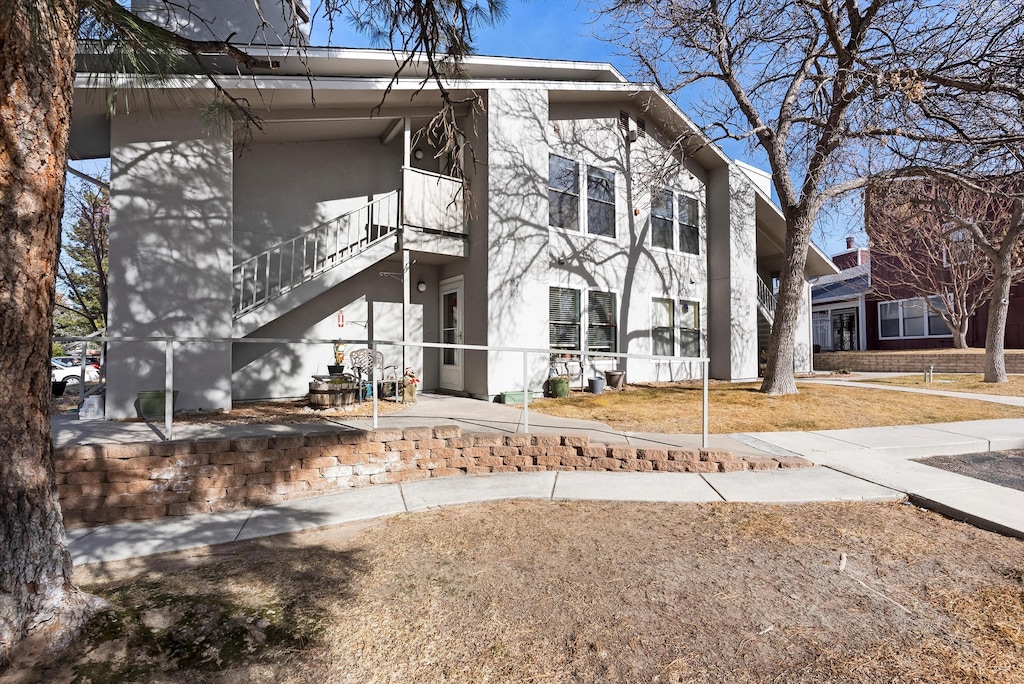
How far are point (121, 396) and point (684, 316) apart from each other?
39.7 feet

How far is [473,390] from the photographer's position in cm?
928

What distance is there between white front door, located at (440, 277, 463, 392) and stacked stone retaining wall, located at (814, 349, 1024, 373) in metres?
15.9

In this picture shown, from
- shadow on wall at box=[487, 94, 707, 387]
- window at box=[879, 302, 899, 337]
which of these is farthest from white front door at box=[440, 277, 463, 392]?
window at box=[879, 302, 899, 337]

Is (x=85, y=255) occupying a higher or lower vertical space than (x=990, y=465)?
higher

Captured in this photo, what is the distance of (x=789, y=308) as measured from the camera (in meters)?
10.6

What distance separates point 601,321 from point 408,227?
498cm

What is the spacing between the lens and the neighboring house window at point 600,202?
11.3 metres

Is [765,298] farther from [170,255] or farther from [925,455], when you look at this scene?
[170,255]

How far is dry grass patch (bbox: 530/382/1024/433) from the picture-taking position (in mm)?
7328

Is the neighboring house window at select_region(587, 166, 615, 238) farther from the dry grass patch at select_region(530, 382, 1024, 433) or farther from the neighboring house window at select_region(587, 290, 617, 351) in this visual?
the dry grass patch at select_region(530, 382, 1024, 433)

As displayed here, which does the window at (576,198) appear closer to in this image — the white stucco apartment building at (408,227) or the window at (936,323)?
the white stucco apartment building at (408,227)

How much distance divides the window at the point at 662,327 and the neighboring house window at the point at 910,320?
15707 millimetres

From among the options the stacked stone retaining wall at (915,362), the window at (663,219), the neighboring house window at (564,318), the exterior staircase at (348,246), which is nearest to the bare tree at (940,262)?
the stacked stone retaining wall at (915,362)

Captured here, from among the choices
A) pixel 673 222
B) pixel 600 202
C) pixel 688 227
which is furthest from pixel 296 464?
pixel 688 227
